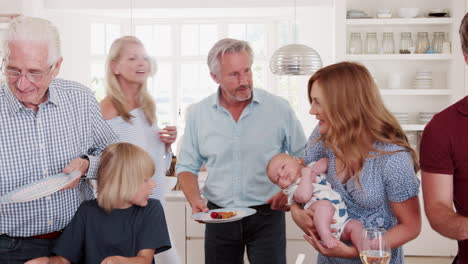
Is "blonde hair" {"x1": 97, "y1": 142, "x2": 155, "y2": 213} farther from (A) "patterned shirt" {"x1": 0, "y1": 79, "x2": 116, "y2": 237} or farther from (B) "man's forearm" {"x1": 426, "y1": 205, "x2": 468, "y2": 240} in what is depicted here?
(B) "man's forearm" {"x1": 426, "y1": 205, "x2": 468, "y2": 240}

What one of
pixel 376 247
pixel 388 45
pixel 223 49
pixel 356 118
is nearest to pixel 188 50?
pixel 388 45

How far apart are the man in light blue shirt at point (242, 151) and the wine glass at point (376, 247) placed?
1.18m

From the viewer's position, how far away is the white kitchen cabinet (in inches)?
243

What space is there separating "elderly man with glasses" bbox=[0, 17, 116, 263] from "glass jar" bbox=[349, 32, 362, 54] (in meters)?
4.53

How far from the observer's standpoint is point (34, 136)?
2148 millimetres

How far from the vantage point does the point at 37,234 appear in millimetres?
2180

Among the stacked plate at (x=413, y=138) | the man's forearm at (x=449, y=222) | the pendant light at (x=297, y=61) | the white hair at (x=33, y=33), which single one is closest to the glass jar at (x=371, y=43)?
the stacked plate at (x=413, y=138)

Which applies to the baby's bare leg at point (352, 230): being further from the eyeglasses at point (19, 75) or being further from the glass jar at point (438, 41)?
the glass jar at point (438, 41)

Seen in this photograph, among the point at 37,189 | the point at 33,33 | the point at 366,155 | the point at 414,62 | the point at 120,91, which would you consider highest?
the point at 414,62

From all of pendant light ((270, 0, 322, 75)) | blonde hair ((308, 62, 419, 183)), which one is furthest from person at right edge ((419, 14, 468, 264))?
pendant light ((270, 0, 322, 75))

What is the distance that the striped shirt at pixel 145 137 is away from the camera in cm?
312

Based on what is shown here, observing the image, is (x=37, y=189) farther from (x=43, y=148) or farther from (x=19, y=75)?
(x=19, y=75)

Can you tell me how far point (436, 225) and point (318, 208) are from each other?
1.37ft

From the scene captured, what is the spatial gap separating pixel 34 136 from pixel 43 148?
54 mm
